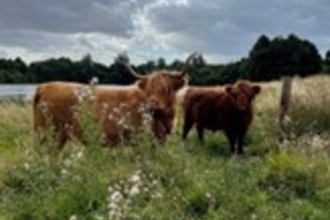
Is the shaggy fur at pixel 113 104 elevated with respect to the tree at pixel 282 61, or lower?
elevated

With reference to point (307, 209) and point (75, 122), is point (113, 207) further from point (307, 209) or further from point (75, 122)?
point (75, 122)

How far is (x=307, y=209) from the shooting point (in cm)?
927

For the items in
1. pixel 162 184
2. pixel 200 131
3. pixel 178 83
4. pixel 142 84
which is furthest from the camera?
pixel 200 131

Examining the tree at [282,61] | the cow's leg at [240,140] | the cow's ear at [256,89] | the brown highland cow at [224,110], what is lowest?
the tree at [282,61]

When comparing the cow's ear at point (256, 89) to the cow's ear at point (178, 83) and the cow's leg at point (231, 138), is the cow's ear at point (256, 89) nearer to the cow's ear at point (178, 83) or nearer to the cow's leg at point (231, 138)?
the cow's leg at point (231, 138)

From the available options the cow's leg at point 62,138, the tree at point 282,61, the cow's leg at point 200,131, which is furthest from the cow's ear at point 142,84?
the tree at point 282,61

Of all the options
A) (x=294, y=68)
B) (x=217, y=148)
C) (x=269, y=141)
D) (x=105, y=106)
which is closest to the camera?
(x=105, y=106)

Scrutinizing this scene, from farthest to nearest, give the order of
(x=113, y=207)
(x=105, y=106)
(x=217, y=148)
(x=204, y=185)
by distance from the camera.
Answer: (x=217, y=148), (x=105, y=106), (x=204, y=185), (x=113, y=207)

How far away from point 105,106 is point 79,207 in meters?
3.68

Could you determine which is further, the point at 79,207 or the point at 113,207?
the point at 79,207

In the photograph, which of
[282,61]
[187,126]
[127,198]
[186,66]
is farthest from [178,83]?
[282,61]

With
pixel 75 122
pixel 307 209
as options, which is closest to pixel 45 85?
A: pixel 75 122

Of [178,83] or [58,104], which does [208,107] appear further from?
[58,104]

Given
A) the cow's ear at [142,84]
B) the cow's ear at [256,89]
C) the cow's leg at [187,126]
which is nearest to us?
the cow's ear at [142,84]
